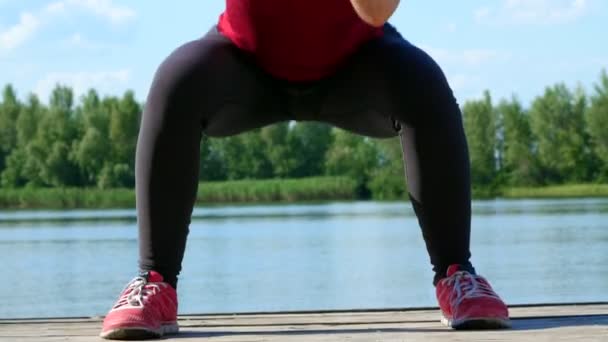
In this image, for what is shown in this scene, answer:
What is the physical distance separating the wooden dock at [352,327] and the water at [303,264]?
4.67m

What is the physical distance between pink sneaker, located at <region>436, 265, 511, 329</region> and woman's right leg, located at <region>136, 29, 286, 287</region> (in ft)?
1.43

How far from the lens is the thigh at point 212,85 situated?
6.22ft

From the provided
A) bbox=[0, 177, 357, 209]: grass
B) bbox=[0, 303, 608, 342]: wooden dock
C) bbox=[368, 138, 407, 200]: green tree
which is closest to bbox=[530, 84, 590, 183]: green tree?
bbox=[368, 138, 407, 200]: green tree

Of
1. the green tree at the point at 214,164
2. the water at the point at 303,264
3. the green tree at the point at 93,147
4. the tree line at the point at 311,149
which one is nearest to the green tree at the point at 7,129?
the tree line at the point at 311,149

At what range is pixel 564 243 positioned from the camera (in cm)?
1330

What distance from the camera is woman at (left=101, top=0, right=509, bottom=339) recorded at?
190cm

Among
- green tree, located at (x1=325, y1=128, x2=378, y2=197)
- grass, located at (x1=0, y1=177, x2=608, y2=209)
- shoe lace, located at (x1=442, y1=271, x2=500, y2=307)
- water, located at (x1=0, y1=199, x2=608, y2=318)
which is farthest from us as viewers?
green tree, located at (x1=325, y1=128, x2=378, y2=197)

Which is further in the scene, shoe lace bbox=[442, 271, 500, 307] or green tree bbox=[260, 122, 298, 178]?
green tree bbox=[260, 122, 298, 178]

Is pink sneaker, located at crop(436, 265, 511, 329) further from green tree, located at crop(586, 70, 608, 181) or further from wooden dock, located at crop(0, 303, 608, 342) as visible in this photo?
green tree, located at crop(586, 70, 608, 181)

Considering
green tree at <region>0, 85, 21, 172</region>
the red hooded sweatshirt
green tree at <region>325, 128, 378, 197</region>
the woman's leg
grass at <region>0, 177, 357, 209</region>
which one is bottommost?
the woman's leg

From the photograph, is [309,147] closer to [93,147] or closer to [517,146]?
[517,146]

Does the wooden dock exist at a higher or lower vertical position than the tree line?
lower

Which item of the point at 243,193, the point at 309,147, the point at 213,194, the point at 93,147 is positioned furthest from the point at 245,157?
the point at 93,147

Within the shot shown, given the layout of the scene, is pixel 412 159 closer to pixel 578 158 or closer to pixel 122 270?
pixel 122 270
